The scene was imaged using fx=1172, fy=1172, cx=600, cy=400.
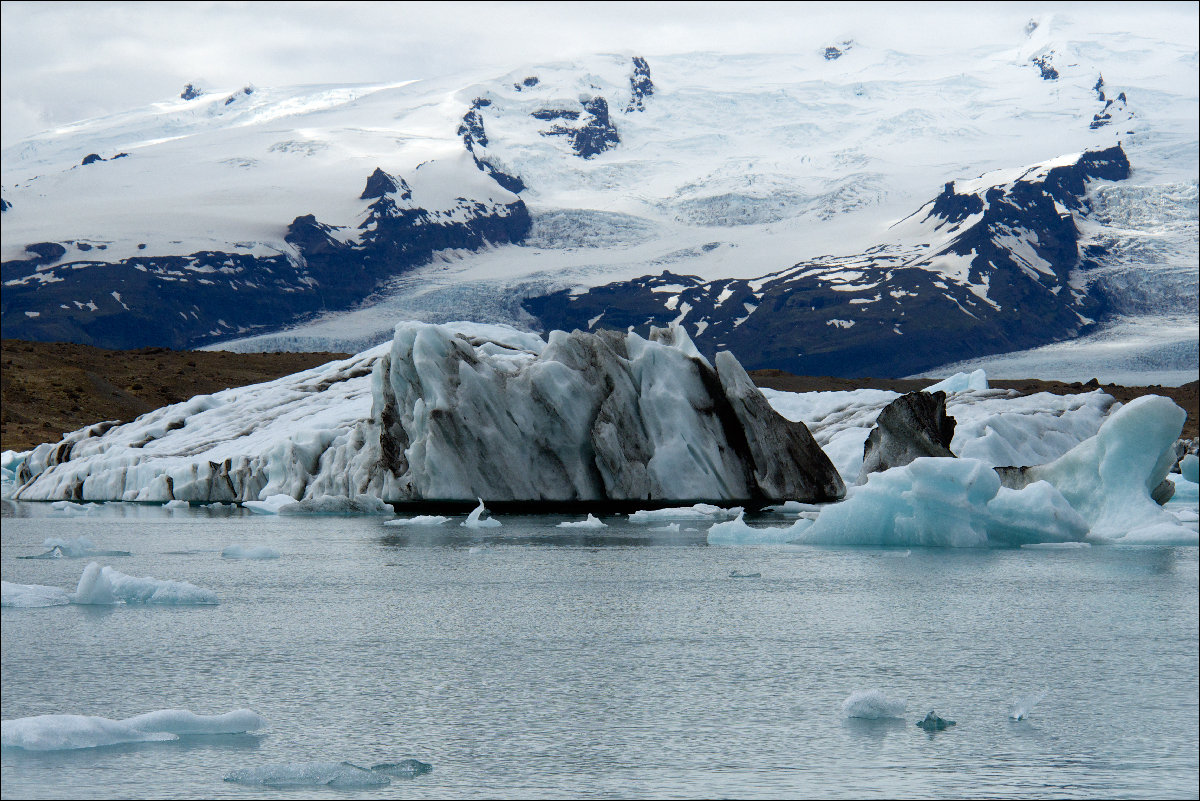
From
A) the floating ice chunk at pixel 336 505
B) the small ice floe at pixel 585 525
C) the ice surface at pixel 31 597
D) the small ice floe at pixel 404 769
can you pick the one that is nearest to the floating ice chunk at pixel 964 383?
the floating ice chunk at pixel 336 505

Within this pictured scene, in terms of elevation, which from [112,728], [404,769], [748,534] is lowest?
[748,534]

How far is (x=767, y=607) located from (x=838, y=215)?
15981 cm

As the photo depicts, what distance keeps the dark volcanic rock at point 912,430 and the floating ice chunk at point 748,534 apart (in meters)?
9.35

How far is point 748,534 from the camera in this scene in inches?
729

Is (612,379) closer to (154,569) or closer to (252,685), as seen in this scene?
(154,569)

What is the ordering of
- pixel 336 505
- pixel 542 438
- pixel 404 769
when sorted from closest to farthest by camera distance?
pixel 404 769
pixel 336 505
pixel 542 438

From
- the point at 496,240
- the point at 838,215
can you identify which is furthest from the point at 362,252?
the point at 838,215

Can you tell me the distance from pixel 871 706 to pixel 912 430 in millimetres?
21121

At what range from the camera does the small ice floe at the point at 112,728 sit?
20.5 feet

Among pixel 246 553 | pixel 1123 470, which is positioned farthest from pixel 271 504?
pixel 1123 470

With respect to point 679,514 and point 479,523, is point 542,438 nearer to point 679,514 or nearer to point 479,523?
point 679,514

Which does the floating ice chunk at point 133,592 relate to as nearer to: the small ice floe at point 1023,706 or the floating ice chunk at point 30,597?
the floating ice chunk at point 30,597

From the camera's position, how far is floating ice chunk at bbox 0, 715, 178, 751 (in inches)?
245

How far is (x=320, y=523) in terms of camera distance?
24.6 metres
